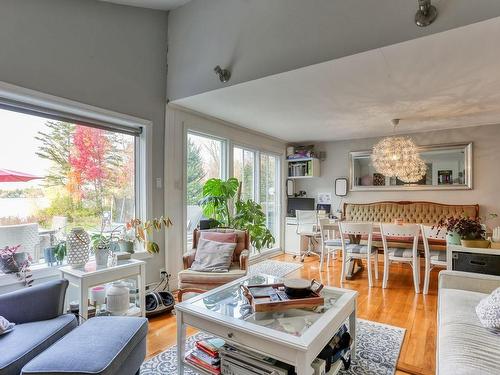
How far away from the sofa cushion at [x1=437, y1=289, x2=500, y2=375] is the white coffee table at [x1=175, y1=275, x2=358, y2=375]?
→ 1.73ft

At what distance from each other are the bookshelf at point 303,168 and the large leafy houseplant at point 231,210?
1.88 meters

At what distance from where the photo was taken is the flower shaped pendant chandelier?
3977 millimetres

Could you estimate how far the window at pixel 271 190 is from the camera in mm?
5495

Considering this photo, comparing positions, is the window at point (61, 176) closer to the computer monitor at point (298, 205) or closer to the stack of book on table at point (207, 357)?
the stack of book on table at point (207, 357)

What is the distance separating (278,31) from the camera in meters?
2.58

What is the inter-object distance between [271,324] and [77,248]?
1.81 m

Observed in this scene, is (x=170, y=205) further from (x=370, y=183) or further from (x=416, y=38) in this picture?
(x=370, y=183)

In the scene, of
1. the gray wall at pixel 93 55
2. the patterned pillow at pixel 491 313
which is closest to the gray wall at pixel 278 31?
the gray wall at pixel 93 55

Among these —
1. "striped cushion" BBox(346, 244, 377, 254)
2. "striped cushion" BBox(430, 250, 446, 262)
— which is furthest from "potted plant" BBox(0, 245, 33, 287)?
"striped cushion" BBox(430, 250, 446, 262)

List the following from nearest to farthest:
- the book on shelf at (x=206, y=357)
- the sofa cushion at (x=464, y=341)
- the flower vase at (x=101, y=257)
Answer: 1. the sofa cushion at (x=464, y=341)
2. the book on shelf at (x=206, y=357)
3. the flower vase at (x=101, y=257)

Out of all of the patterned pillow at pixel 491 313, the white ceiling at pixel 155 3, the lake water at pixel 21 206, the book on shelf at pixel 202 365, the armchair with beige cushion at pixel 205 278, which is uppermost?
the white ceiling at pixel 155 3

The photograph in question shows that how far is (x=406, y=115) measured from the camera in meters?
3.89

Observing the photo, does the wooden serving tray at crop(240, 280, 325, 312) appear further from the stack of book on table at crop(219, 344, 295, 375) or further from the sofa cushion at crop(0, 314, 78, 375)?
the sofa cushion at crop(0, 314, 78, 375)

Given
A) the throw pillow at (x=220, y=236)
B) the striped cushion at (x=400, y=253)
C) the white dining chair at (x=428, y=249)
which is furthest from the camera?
the striped cushion at (x=400, y=253)
